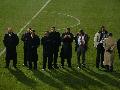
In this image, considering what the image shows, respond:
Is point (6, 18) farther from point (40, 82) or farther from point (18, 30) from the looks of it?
point (40, 82)

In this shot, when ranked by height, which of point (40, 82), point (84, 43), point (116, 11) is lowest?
point (40, 82)

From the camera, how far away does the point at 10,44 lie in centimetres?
2373

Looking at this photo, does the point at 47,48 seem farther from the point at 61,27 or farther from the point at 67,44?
the point at 61,27

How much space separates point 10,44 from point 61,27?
1064cm

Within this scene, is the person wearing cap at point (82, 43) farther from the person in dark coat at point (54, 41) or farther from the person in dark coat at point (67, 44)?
the person in dark coat at point (54, 41)

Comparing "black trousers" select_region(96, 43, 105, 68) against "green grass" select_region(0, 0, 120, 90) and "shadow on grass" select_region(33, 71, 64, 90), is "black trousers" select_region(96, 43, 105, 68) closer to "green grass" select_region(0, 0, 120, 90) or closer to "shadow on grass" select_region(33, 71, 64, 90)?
"green grass" select_region(0, 0, 120, 90)

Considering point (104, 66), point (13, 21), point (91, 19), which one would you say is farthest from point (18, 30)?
point (104, 66)

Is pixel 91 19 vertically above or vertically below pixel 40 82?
above

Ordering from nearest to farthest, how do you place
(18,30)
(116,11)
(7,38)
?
(7,38), (18,30), (116,11)

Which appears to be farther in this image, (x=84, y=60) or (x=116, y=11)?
(x=116, y=11)

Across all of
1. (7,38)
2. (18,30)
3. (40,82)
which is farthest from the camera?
(18,30)

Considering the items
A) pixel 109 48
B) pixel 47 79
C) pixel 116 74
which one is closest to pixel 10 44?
pixel 47 79

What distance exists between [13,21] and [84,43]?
39.0 ft

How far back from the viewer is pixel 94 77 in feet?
75.4
